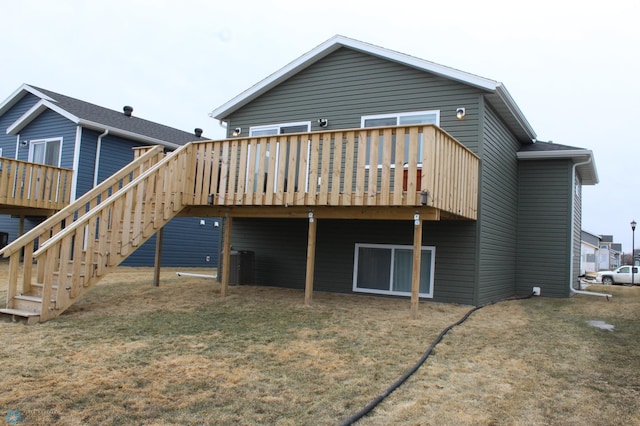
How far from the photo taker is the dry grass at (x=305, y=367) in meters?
3.87

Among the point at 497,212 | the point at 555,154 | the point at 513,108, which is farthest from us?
the point at 555,154

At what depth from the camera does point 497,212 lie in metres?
11.0

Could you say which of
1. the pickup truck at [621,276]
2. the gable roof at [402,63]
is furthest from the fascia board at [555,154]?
the pickup truck at [621,276]

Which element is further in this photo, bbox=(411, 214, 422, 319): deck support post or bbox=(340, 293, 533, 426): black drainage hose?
bbox=(411, 214, 422, 319): deck support post

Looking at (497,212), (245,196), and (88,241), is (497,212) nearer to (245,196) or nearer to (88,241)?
(245,196)

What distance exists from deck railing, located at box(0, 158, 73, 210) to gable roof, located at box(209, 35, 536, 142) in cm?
603

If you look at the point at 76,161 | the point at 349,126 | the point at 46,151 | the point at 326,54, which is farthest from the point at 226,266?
the point at 46,151

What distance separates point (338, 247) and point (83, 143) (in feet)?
31.5

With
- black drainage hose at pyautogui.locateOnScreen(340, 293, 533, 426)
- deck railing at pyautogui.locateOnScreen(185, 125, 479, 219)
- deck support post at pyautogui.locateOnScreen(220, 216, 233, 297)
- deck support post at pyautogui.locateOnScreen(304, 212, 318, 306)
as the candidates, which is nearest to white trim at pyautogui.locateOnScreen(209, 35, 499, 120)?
deck railing at pyautogui.locateOnScreen(185, 125, 479, 219)

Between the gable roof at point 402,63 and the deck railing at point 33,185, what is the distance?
603cm

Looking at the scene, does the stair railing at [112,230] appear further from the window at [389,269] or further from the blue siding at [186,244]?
the blue siding at [186,244]

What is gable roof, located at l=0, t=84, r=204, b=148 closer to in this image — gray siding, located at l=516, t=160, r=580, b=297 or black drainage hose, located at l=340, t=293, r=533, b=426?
gray siding, located at l=516, t=160, r=580, b=297

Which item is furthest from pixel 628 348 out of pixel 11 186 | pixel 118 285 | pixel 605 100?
pixel 605 100

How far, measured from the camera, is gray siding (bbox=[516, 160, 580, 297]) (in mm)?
12148
